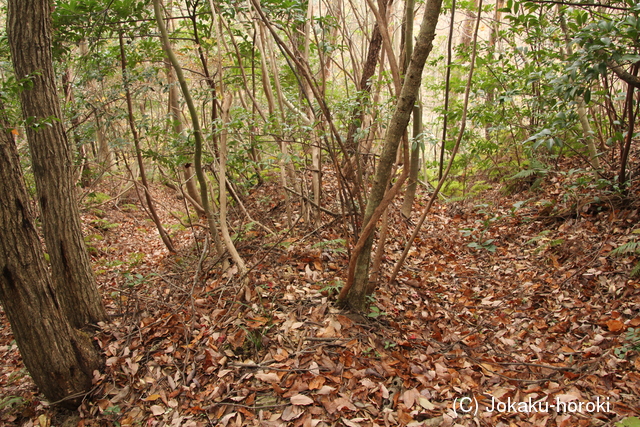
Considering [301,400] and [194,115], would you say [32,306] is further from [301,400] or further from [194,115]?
[194,115]

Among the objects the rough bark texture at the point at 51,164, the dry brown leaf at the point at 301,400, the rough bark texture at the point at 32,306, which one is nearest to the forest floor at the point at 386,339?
the dry brown leaf at the point at 301,400

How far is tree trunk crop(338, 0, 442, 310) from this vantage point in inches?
103

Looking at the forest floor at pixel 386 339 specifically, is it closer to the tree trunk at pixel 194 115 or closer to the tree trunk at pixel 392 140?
the tree trunk at pixel 392 140

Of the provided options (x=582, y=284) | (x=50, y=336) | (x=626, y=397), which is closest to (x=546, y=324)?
(x=582, y=284)

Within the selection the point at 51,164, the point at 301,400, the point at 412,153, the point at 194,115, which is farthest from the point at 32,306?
the point at 412,153

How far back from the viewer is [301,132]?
4.27 m

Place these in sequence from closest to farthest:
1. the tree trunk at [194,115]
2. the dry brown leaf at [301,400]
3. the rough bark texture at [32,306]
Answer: the rough bark texture at [32,306], the dry brown leaf at [301,400], the tree trunk at [194,115]

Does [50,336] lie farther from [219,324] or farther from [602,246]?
[602,246]

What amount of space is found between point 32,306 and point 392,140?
3.08 metres

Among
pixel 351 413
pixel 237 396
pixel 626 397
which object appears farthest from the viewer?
pixel 237 396

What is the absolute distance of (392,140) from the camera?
9.53 ft

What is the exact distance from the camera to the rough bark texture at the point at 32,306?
2592mm

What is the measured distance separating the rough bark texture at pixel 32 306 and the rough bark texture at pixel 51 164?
450mm

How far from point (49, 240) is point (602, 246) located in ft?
19.5
